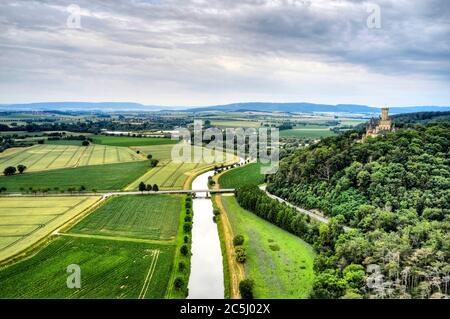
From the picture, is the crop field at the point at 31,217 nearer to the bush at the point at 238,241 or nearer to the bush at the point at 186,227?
the bush at the point at 186,227

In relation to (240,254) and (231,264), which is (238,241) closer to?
(240,254)

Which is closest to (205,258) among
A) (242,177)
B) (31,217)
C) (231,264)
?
(231,264)

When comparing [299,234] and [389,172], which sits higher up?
[389,172]

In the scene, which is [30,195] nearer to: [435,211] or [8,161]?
[8,161]

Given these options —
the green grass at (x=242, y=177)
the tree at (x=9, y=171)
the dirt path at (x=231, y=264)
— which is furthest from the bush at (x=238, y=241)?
the tree at (x=9, y=171)

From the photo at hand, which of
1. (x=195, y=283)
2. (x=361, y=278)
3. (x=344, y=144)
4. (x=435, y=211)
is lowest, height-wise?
(x=195, y=283)
